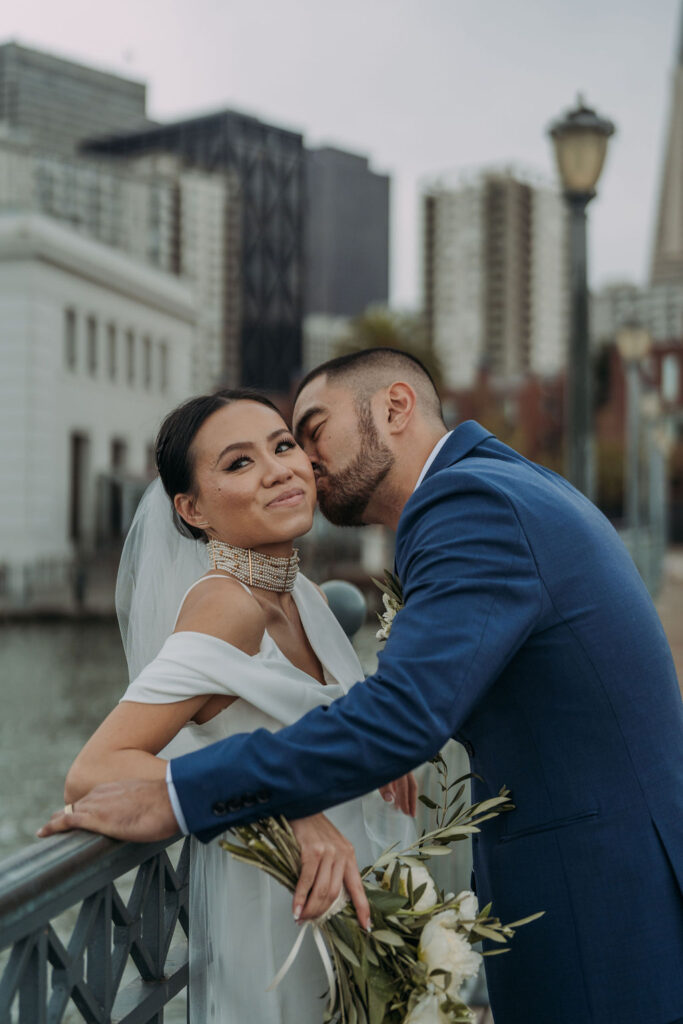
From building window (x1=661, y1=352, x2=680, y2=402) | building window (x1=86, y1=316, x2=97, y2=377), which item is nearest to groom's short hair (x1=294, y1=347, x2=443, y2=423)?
building window (x1=86, y1=316, x2=97, y2=377)

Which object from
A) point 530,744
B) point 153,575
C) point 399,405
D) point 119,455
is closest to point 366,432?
point 399,405

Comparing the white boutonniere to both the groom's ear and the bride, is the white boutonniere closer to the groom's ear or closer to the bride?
the bride

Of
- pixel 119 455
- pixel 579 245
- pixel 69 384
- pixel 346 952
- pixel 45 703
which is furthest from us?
pixel 119 455

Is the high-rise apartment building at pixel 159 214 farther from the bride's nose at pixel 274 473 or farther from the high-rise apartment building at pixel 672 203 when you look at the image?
the high-rise apartment building at pixel 672 203

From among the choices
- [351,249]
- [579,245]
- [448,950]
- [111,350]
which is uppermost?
[351,249]

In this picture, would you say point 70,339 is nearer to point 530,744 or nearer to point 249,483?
point 249,483

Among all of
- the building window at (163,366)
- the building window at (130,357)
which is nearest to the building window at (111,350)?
the building window at (130,357)

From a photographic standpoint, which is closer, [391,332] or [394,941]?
[394,941]

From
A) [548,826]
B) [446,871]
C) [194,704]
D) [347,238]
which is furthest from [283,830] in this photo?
[347,238]

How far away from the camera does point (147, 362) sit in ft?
186

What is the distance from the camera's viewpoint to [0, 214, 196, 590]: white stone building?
160 ft

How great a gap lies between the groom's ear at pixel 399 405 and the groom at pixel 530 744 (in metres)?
0.56

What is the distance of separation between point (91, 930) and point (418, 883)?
639mm

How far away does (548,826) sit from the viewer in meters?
2.26
